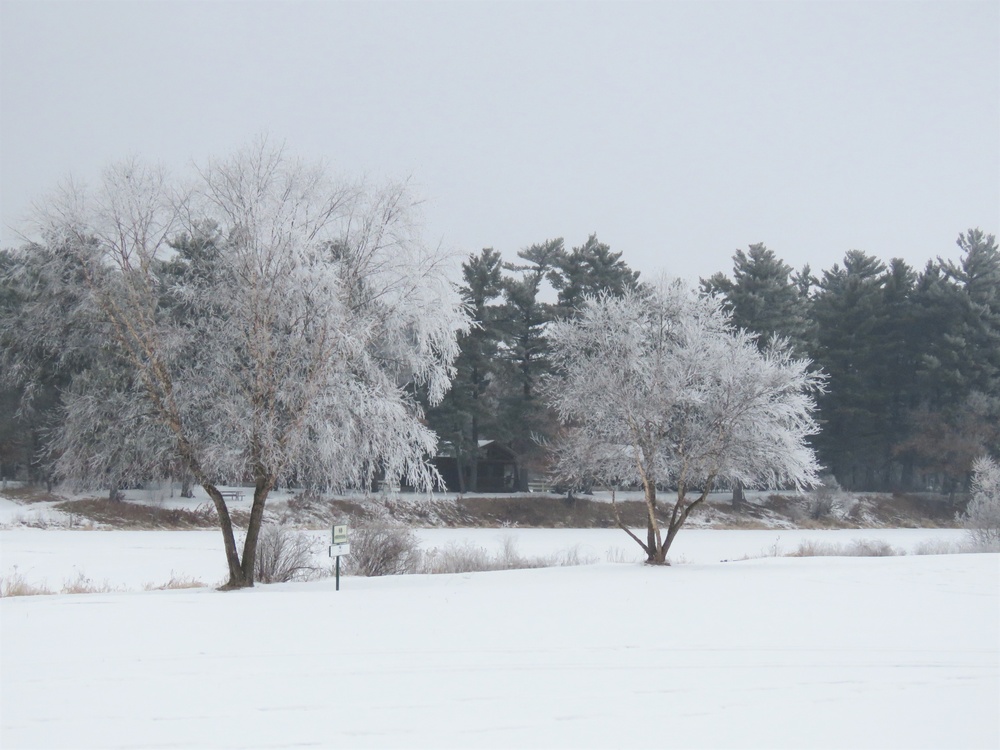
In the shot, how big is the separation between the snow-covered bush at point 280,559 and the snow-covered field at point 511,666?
5.21 ft

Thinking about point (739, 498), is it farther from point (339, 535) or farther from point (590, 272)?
point (339, 535)

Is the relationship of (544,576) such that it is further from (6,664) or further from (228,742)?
(228,742)

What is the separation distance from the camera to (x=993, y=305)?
1972 inches

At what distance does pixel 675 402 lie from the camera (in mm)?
19094

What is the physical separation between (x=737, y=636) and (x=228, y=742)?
642 cm

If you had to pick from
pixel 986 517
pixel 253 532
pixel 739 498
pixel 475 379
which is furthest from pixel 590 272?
pixel 253 532

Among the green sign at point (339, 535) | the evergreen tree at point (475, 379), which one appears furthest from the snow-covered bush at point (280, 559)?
the evergreen tree at point (475, 379)

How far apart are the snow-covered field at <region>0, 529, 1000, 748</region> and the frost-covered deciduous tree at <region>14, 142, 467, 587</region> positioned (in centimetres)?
244

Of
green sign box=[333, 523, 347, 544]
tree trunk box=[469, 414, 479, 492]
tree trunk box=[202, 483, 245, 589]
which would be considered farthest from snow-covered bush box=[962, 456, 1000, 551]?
tree trunk box=[202, 483, 245, 589]

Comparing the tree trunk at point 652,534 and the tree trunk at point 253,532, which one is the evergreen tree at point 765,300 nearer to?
the tree trunk at point 652,534

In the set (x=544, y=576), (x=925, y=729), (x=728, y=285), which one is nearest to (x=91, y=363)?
(x=544, y=576)

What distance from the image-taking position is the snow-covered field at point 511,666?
6258 mm

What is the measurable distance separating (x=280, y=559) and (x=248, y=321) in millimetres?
5480

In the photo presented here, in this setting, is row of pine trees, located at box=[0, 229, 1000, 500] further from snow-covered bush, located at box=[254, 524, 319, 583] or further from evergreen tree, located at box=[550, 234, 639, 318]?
snow-covered bush, located at box=[254, 524, 319, 583]
